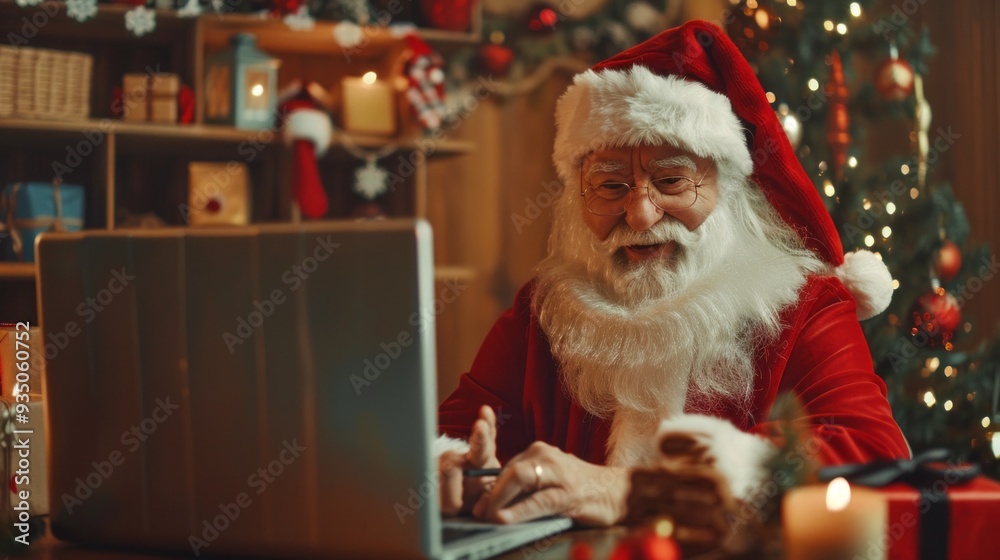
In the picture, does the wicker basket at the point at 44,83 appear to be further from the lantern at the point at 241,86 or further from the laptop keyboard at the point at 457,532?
the laptop keyboard at the point at 457,532

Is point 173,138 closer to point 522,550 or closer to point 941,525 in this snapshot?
point 522,550

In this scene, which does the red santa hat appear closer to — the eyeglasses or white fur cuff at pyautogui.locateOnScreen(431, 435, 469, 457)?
the eyeglasses

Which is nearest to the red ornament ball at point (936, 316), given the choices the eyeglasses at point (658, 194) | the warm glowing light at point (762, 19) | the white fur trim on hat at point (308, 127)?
the warm glowing light at point (762, 19)

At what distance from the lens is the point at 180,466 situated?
973mm

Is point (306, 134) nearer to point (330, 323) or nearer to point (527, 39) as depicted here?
point (527, 39)

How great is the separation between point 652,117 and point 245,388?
3.23ft

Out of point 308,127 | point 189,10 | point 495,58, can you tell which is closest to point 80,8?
point 189,10

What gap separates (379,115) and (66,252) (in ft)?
7.90

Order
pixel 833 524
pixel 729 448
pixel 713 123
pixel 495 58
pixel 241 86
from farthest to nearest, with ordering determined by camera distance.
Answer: pixel 495 58 < pixel 241 86 < pixel 713 123 < pixel 729 448 < pixel 833 524

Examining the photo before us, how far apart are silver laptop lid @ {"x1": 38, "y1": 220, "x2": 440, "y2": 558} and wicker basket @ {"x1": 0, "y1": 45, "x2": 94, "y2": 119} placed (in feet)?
6.88

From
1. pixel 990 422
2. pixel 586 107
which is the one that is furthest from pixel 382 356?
pixel 990 422

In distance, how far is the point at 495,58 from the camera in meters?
3.72

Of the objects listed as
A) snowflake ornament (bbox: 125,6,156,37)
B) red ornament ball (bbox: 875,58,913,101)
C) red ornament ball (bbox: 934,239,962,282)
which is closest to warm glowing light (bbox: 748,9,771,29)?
red ornament ball (bbox: 875,58,913,101)

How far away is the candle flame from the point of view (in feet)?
2.71
